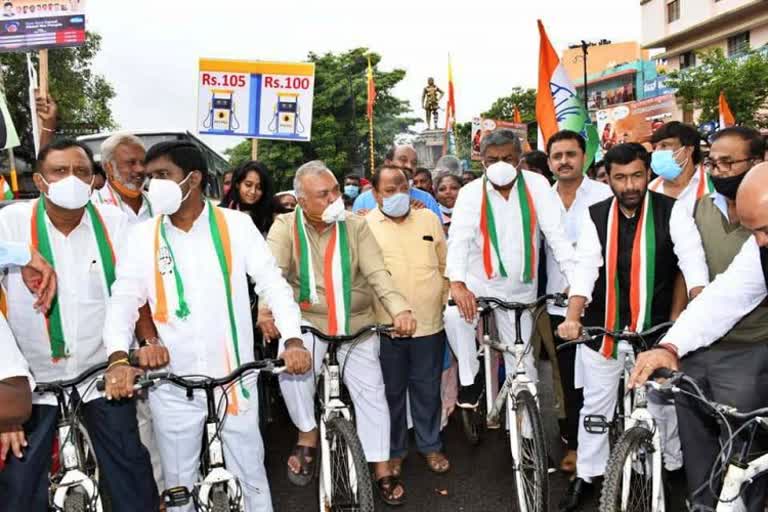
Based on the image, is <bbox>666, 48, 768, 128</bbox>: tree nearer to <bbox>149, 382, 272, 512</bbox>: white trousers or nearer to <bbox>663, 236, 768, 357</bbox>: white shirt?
<bbox>663, 236, 768, 357</bbox>: white shirt

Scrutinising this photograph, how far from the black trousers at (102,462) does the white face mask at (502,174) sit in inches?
97.4

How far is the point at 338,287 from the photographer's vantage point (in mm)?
4074

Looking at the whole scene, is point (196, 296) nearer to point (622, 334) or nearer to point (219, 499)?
point (219, 499)

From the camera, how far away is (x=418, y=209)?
491 centimetres

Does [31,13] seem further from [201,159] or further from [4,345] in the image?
[4,345]

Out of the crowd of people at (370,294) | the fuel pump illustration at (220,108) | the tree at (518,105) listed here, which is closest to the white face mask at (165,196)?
the crowd of people at (370,294)

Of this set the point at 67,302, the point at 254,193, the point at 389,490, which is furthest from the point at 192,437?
the point at 254,193

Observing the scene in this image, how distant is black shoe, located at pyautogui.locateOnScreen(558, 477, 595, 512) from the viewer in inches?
158

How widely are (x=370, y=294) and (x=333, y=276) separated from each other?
366 mm

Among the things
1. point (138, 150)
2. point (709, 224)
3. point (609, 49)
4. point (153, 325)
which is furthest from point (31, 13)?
point (609, 49)

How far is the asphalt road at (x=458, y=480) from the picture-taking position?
14.0ft

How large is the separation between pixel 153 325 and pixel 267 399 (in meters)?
2.07

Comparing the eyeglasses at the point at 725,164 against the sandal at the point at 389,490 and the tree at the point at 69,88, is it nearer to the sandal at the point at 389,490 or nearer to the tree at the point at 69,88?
the sandal at the point at 389,490

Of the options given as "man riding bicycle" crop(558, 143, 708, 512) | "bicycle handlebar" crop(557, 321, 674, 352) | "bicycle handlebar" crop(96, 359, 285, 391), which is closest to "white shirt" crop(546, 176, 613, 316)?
"man riding bicycle" crop(558, 143, 708, 512)
